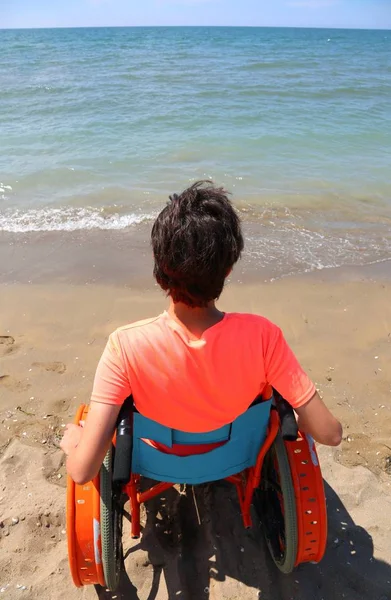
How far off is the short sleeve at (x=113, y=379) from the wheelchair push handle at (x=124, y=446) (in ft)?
0.36

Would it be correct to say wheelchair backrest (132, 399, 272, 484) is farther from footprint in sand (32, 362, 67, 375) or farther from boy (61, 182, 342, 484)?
footprint in sand (32, 362, 67, 375)

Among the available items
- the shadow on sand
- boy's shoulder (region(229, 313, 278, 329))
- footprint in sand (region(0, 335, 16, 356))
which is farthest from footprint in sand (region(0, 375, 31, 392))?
boy's shoulder (region(229, 313, 278, 329))

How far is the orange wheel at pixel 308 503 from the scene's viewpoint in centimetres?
171

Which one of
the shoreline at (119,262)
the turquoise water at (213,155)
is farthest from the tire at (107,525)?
the turquoise water at (213,155)

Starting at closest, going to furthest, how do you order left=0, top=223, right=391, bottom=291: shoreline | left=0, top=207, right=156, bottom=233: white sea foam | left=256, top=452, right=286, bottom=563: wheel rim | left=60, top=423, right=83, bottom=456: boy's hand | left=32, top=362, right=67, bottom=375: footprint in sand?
1. left=60, top=423, right=83, bottom=456: boy's hand
2. left=256, top=452, right=286, bottom=563: wheel rim
3. left=32, top=362, right=67, bottom=375: footprint in sand
4. left=0, top=223, right=391, bottom=291: shoreline
5. left=0, top=207, right=156, bottom=233: white sea foam

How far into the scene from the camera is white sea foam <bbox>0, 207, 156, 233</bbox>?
564 centimetres

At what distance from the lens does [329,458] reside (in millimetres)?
2637

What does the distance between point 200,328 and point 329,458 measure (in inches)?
64.0

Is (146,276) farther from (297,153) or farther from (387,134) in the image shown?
(387,134)

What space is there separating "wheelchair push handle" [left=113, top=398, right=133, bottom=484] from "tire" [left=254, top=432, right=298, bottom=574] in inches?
23.7

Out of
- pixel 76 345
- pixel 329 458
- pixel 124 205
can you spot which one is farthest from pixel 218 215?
pixel 124 205

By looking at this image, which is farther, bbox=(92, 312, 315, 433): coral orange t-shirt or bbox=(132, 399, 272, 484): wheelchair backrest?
bbox=(132, 399, 272, 484): wheelchair backrest

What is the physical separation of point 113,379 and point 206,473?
2.07 feet

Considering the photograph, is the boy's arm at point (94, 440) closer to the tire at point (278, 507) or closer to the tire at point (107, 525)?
the tire at point (107, 525)
